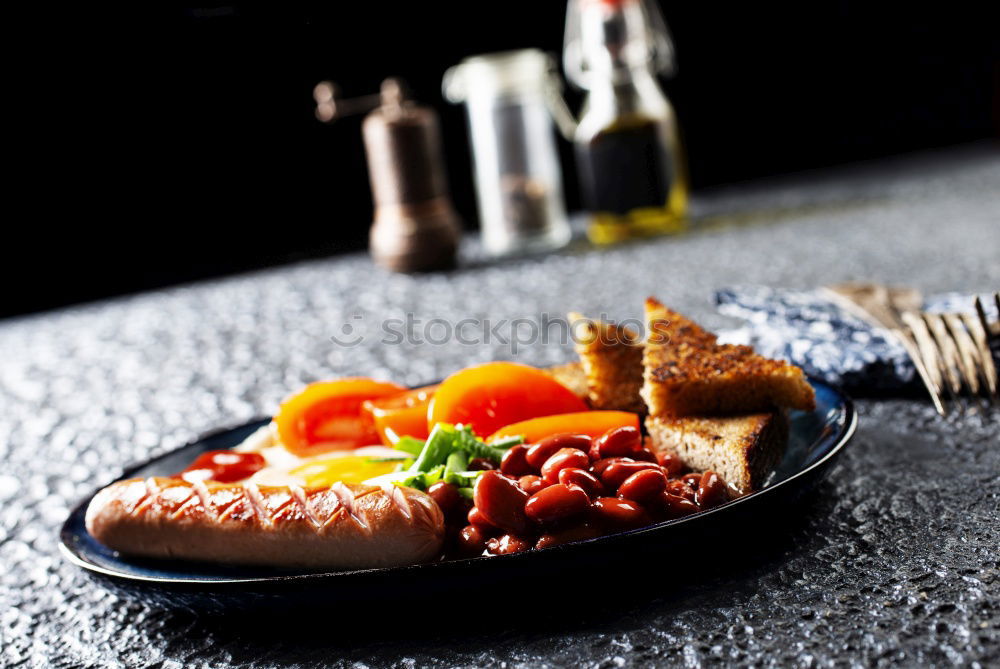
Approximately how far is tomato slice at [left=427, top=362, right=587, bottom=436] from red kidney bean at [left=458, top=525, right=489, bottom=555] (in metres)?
0.31

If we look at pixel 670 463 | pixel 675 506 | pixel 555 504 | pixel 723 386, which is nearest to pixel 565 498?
pixel 555 504

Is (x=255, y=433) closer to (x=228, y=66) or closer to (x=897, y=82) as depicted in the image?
(x=228, y=66)

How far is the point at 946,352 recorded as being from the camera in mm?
1410

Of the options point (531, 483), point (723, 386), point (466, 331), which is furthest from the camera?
point (466, 331)

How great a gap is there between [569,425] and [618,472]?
8.7 inches

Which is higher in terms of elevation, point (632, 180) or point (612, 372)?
point (632, 180)

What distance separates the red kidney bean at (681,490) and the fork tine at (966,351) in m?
0.53

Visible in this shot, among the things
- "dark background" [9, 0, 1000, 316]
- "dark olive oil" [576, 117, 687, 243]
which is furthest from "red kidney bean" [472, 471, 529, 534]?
"dark background" [9, 0, 1000, 316]

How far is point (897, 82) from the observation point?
502 centimetres

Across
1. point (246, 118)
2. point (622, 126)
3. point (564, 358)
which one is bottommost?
point (564, 358)

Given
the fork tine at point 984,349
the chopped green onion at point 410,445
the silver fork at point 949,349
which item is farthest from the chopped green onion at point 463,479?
the fork tine at point 984,349

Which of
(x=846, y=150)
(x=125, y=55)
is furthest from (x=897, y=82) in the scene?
(x=125, y=55)

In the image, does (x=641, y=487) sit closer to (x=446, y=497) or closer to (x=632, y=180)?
(x=446, y=497)

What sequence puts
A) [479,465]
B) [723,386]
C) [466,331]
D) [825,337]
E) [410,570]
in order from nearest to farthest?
1. [410,570]
2. [479,465]
3. [723,386]
4. [825,337]
5. [466,331]
